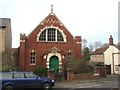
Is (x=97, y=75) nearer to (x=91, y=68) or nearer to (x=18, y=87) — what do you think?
(x=91, y=68)

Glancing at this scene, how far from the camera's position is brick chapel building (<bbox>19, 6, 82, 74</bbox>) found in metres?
38.7

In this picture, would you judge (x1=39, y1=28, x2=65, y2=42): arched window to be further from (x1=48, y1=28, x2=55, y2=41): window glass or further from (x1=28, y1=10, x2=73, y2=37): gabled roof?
(x1=28, y1=10, x2=73, y2=37): gabled roof

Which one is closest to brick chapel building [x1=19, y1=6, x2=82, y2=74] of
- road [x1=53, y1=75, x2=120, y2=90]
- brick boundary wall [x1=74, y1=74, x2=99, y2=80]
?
brick boundary wall [x1=74, y1=74, x2=99, y2=80]

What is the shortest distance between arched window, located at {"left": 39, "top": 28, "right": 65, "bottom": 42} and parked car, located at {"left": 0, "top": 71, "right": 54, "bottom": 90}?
55.3 feet

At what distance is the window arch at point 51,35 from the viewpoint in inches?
1561

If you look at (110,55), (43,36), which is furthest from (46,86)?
(110,55)

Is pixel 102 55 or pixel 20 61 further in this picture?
pixel 102 55

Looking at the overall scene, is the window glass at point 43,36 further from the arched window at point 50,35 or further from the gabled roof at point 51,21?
the gabled roof at point 51,21

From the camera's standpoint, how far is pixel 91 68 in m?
36.4

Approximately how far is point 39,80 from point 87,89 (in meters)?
3.84

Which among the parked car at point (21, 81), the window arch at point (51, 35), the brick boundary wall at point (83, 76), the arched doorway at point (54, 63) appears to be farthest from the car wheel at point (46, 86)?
the window arch at point (51, 35)

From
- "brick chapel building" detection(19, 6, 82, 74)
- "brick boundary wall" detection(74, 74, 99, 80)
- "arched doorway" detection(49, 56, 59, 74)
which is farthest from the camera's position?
"arched doorway" detection(49, 56, 59, 74)

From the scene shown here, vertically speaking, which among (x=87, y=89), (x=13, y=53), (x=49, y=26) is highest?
(x=49, y=26)

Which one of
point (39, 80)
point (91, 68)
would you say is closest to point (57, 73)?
point (91, 68)
